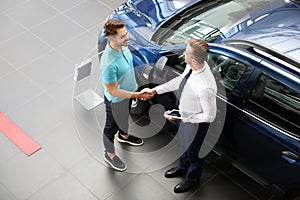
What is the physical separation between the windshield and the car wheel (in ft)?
2.35

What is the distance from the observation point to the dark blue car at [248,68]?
418cm

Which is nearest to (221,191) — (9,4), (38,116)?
(38,116)

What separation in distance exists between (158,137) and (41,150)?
48.9 inches

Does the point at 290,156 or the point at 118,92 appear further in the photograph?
the point at 118,92

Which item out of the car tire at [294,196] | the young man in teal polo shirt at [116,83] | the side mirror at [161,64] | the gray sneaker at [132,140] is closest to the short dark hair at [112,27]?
the young man in teal polo shirt at [116,83]

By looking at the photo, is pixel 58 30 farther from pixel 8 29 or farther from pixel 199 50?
pixel 199 50

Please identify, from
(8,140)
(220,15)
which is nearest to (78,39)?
(8,140)

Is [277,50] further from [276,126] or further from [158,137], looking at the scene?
[158,137]

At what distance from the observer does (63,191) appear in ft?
16.4

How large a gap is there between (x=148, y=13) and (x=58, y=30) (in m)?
1.65

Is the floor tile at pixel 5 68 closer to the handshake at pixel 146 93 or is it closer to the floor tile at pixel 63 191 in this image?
the floor tile at pixel 63 191

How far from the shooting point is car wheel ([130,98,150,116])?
18.0 ft

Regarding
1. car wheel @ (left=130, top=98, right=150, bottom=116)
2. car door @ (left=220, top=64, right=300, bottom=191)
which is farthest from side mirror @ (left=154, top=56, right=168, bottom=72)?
car door @ (left=220, top=64, right=300, bottom=191)

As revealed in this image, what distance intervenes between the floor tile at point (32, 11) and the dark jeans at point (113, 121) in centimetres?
232
